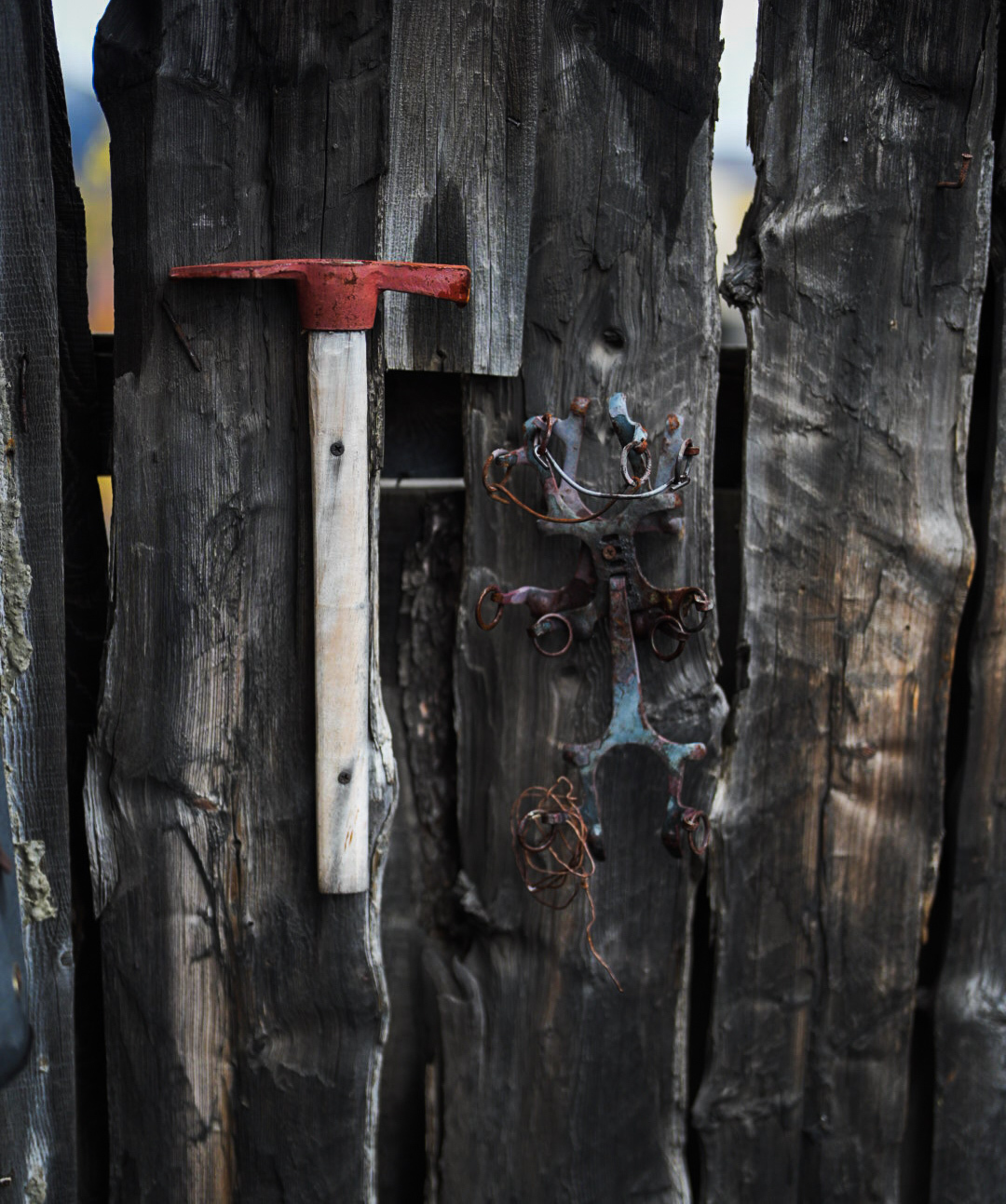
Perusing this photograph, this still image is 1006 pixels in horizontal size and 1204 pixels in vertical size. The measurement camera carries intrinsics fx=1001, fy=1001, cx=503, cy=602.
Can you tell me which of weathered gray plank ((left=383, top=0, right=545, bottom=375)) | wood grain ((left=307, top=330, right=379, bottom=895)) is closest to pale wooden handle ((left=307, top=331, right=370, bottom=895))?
wood grain ((left=307, top=330, right=379, bottom=895))

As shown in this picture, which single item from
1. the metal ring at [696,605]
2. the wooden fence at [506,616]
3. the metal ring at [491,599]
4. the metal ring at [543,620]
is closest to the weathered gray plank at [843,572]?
the wooden fence at [506,616]

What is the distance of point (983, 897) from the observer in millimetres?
1569

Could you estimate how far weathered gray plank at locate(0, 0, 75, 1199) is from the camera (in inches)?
50.9

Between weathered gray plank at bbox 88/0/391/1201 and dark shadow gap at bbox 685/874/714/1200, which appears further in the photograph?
dark shadow gap at bbox 685/874/714/1200

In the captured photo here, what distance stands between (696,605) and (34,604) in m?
0.90

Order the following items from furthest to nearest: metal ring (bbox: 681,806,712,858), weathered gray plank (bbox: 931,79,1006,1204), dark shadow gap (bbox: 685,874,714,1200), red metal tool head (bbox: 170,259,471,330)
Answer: dark shadow gap (bbox: 685,874,714,1200) → weathered gray plank (bbox: 931,79,1006,1204) → metal ring (bbox: 681,806,712,858) → red metal tool head (bbox: 170,259,471,330)

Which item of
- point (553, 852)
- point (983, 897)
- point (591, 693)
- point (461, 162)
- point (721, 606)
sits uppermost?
point (461, 162)

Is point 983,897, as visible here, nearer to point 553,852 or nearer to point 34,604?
point 553,852

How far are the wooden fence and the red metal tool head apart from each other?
77mm

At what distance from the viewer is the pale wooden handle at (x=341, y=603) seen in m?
1.28

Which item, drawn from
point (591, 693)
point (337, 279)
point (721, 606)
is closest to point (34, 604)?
point (337, 279)

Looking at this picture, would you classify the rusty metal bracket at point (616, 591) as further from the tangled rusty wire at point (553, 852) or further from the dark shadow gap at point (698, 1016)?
the dark shadow gap at point (698, 1016)

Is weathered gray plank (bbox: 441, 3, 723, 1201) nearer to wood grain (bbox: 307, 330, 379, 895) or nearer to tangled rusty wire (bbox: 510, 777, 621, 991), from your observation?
tangled rusty wire (bbox: 510, 777, 621, 991)

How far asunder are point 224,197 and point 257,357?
0.21m
